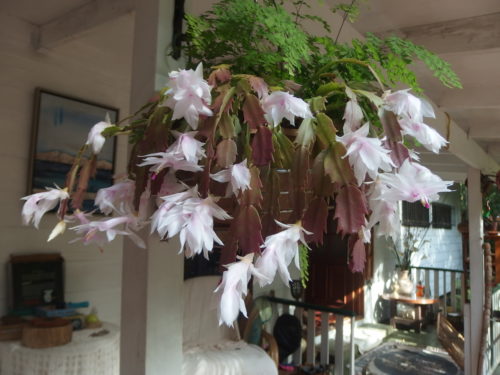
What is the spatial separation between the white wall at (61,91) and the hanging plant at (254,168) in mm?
1229

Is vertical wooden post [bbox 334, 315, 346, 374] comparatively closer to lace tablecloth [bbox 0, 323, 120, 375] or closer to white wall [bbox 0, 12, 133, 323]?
white wall [bbox 0, 12, 133, 323]

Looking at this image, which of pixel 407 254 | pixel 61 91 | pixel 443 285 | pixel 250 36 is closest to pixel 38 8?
pixel 61 91

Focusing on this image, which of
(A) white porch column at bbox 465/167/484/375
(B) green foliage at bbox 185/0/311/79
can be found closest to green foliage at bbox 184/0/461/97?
(B) green foliage at bbox 185/0/311/79

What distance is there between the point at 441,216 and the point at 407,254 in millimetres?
1900

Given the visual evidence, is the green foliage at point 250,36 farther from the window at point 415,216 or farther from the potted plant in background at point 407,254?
the window at point 415,216

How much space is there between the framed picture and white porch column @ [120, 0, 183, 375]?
1376 millimetres

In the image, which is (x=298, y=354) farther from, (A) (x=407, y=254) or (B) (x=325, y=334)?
(A) (x=407, y=254)

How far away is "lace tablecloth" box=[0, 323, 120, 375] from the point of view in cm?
153

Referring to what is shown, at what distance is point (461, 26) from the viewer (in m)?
1.60

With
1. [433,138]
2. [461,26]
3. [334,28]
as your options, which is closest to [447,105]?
[461,26]

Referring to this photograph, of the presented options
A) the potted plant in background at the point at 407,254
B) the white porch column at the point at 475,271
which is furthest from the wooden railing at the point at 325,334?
the potted plant in background at the point at 407,254

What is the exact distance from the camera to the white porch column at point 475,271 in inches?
131

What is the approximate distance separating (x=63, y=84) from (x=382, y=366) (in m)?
3.62

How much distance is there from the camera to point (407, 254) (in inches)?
251
